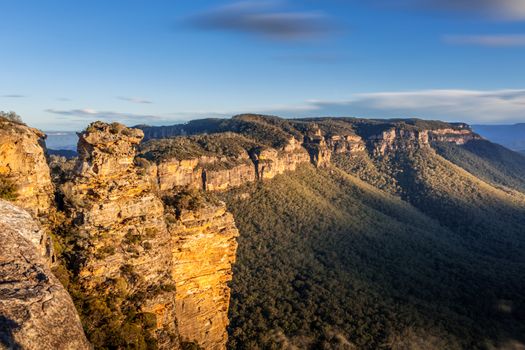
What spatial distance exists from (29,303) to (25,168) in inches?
238

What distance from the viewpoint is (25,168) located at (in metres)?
12.0

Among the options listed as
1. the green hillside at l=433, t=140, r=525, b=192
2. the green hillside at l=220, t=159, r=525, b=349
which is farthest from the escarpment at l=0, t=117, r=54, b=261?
the green hillside at l=433, t=140, r=525, b=192

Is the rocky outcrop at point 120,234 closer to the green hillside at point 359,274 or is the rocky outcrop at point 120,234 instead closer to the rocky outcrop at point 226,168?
the green hillside at point 359,274

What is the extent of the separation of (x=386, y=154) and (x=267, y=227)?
296ft

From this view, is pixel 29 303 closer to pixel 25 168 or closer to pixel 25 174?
pixel 25 174

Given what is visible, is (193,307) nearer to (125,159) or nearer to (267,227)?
(125,159)

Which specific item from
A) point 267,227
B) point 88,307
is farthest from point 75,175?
point 267,227

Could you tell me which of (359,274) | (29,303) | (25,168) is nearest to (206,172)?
(359,274)

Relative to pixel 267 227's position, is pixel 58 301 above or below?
above

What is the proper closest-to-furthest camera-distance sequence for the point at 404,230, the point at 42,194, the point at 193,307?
the point at 42,194 → the point at 193,307 → the point at 404,230

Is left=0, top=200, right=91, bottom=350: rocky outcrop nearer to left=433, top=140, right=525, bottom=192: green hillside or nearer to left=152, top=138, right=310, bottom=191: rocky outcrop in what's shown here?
left=152, top=138, right=310, bottom=191: rocky outcrop

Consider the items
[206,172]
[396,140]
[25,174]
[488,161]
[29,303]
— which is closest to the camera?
[29,303]

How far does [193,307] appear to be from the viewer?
1717cm

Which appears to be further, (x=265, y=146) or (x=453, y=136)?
(x=453, y=136)
